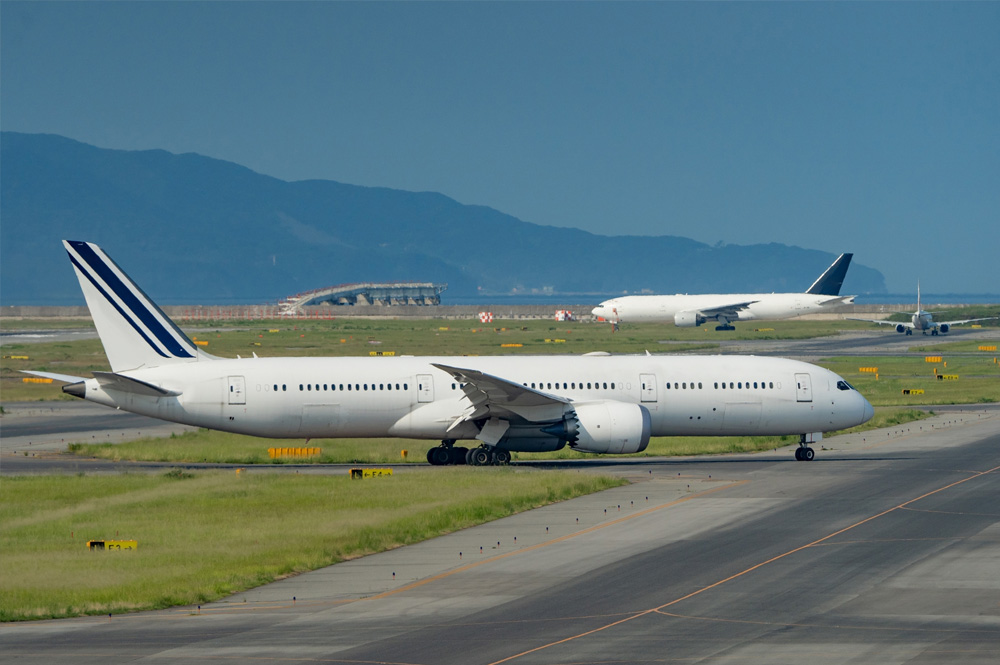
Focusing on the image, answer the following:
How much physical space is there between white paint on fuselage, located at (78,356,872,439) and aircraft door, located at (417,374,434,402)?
0.10 m

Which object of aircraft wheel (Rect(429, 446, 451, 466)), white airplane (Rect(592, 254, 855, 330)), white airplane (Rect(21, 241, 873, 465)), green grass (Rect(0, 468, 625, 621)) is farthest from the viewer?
white airplane (Rect(592, 254, 855, 330))

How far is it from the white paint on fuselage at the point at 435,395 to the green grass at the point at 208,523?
2.87 meters

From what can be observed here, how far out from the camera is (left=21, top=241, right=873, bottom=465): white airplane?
4181 cm

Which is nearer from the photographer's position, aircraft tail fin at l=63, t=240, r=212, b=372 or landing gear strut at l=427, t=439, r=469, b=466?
aircraft tail fin at l=63, t=240, r=212, b=372

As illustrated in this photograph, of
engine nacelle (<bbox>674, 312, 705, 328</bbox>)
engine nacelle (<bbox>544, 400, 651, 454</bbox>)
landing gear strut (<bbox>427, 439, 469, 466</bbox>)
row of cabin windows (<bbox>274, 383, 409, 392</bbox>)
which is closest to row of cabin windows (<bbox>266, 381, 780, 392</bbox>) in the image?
row of cabin windows (<bbox>274, 383, 409, 392</bbox>)

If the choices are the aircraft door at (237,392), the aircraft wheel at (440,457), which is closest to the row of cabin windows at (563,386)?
the aircraft door at (237,392)

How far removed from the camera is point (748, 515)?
31.6 m

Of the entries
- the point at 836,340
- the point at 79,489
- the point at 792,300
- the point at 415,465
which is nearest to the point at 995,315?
the point at 792,300

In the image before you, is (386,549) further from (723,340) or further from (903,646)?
(723,340)

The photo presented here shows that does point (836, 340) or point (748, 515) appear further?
point (836, 340)

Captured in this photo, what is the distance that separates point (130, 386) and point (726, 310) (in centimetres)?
12432

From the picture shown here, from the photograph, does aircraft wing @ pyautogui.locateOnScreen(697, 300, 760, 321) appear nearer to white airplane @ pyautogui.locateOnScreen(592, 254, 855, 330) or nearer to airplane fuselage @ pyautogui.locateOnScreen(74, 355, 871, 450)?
white airplane @ pyautogui.locateOnScreen(592, 254, 855, 330)

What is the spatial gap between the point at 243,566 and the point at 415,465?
1876 cm

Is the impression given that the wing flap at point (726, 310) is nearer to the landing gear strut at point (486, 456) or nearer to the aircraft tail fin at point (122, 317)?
the landing gear strut at point (486, 456)
